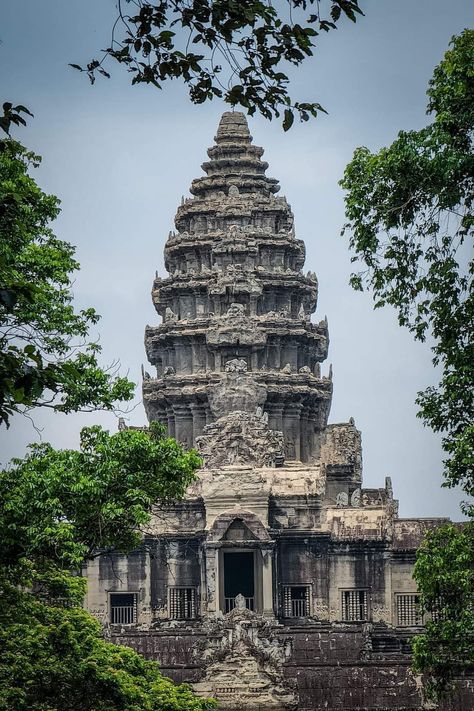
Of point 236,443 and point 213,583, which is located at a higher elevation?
point 236,443

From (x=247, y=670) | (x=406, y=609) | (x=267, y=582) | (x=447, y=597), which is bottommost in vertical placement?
(x=247, y=670)

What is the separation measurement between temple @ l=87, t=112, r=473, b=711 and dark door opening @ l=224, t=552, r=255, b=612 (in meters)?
0.06

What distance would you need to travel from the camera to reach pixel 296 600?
2365 inches

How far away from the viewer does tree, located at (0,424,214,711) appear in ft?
101

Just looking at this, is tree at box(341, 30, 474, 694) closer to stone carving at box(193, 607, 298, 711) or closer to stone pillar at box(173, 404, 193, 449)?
stone carving at box(193, 607, 298, 711)

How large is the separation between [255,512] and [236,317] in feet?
38.9

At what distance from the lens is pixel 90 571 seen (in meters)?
60.5

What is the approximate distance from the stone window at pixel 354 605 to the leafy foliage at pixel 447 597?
25.7 meters

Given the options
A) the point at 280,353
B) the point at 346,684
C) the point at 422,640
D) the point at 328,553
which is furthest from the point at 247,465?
the point at 422,640

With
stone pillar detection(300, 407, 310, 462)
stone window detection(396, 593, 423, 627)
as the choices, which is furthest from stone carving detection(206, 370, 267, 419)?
stone window detection(396, 593, 423, 627)

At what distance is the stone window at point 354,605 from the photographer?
195ft

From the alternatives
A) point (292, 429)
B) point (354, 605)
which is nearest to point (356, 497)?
point (292, 429)

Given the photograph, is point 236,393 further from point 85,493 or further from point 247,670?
point 85,493

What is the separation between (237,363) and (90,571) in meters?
10.8
